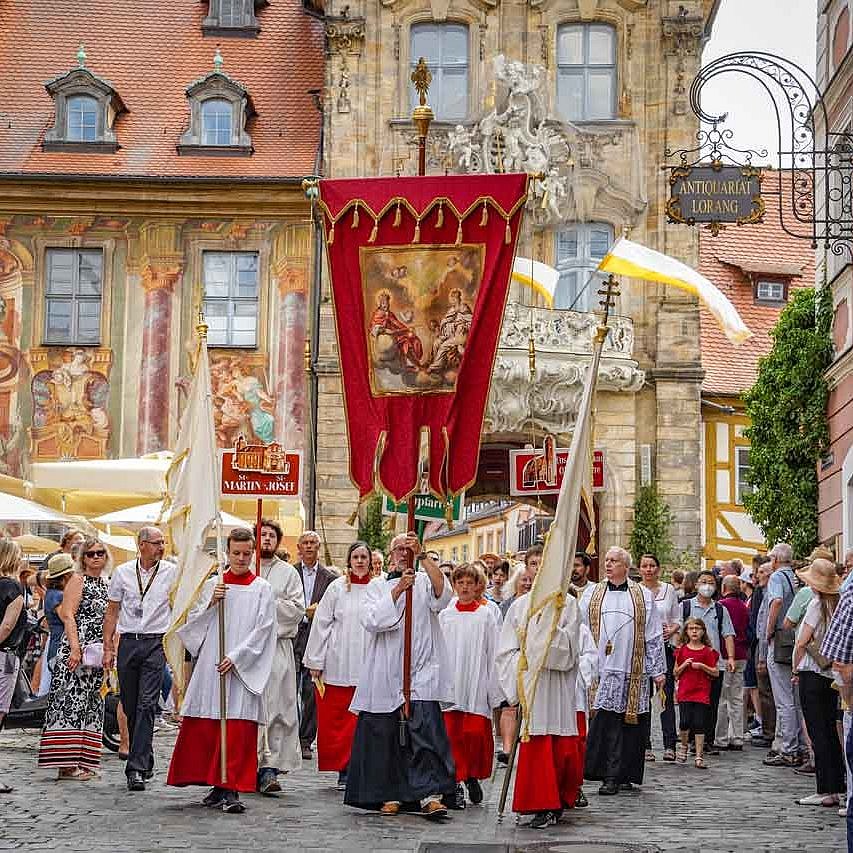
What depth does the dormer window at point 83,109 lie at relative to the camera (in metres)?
31.2

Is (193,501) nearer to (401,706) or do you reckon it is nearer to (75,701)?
(75,701)

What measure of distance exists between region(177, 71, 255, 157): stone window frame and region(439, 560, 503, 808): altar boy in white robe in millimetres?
18727

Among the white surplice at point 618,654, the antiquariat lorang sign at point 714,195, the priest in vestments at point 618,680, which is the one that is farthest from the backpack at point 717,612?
the antiquariat lorang sign at point 714,195

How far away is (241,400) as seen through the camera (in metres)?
30.0

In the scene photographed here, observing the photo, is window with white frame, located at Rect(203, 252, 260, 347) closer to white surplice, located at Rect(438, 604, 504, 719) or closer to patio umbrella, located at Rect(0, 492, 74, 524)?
patio umbrella, located at Rect(0, 492, 74, 524)

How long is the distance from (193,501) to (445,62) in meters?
19.1

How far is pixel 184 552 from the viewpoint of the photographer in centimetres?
1229

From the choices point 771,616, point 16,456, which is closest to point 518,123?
point 16,456

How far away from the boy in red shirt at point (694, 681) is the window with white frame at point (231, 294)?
50.6 feet

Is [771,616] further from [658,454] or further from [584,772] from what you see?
[658,454]

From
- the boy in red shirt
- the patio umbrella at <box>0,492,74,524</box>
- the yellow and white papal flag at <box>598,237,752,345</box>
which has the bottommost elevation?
the boy in red shirt

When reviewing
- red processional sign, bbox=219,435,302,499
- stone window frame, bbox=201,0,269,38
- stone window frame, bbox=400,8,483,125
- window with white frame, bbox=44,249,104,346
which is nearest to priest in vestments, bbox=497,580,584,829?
red processional sign, bbox=219,435,302,499

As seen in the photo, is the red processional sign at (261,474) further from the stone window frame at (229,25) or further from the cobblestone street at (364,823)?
the stone window frame at (229,25)

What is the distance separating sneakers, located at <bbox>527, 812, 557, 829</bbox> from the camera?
11195 mm
